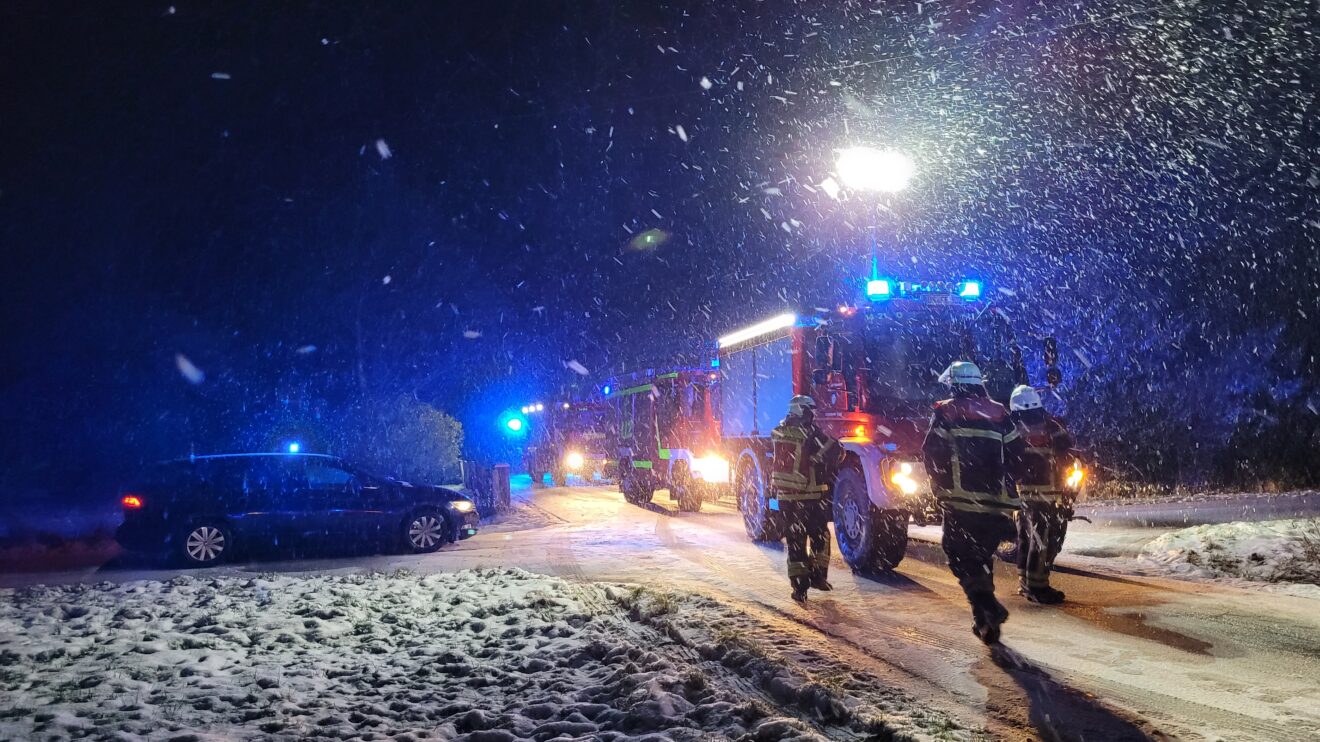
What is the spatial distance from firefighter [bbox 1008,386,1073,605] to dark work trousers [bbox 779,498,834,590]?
5.96 ft

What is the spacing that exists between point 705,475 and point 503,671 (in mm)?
10920

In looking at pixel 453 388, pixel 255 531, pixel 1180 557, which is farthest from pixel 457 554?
pixel 453 388

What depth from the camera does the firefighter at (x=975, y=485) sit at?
617 centimetres

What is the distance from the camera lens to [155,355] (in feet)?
75.3

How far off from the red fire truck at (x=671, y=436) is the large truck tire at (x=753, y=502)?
1.51 meters

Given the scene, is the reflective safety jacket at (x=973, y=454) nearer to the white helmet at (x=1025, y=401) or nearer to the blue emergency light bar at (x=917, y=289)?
the white helmet at (x=1025, y=401)

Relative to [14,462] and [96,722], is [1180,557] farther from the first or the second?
[14,462]

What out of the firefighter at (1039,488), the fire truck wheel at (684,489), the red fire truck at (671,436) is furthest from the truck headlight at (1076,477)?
the fire truck wheel at (684,489)

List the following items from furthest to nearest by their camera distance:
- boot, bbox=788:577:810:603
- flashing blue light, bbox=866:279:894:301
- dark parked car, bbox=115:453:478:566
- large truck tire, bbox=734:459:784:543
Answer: large truck tire, bbox=734:459:784:543 → dark parked car, bbox=115:453:478:566 → flashing blue light, bbox=866:279:894:301 → boot, bbox=788:577:810:603

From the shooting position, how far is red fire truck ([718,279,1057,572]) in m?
9.28

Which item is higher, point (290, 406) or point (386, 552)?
point (290, 406)

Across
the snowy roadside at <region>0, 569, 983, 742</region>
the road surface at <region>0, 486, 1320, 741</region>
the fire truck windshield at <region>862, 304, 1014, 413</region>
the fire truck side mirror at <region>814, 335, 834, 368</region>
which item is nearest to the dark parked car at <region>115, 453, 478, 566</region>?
the road surface at <region>0, 486, 1320, 741</region>

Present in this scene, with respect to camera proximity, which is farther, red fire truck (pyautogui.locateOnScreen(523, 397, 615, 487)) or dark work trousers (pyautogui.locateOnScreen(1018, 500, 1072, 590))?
red fire truck (pyautogui.locateOnScreen(523, 397, 615, 487))

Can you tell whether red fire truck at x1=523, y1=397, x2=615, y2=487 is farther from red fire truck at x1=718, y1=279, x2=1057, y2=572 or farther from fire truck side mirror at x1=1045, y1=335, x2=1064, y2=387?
fire truck side mirror at x1=1045, y1=335, x2=1064, y2=387
